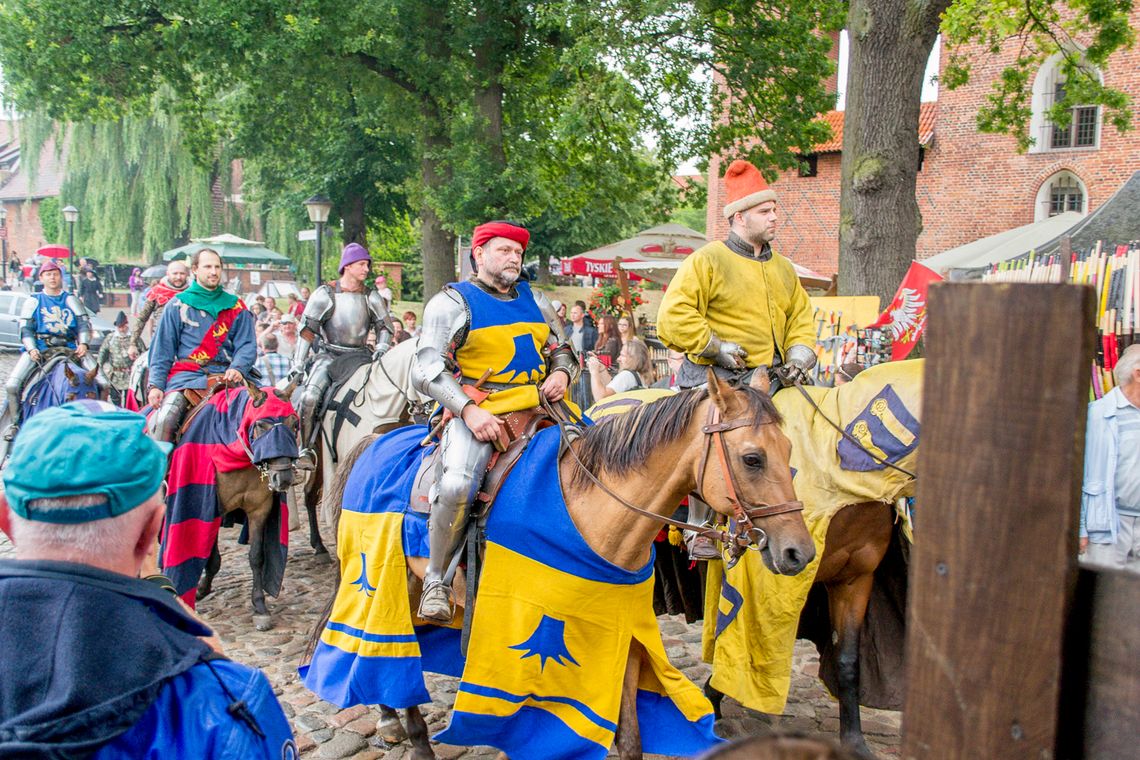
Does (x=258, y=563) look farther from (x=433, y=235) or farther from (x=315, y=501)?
(x=433, y=235)

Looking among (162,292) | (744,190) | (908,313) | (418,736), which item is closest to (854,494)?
(744,190)

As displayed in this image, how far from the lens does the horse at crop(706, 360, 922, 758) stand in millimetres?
4105

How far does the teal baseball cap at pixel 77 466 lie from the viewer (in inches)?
62.1

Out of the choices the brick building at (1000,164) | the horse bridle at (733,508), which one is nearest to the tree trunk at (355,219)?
the brick building at (1000,164)

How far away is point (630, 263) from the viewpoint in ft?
59.0

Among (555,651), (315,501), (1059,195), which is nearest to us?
(555,651)

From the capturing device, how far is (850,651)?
453cm

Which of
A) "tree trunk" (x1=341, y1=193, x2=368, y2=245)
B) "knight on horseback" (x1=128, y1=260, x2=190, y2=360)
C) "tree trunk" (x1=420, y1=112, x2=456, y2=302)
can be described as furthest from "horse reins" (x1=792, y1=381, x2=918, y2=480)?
"tree trunk" (x1=341, y1=193, x2=368, y2=245)

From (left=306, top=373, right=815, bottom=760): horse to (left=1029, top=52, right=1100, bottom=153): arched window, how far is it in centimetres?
2466

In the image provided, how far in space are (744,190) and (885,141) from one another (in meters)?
4.78

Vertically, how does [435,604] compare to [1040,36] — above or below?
below

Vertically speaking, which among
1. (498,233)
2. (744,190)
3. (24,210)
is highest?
(24,210)

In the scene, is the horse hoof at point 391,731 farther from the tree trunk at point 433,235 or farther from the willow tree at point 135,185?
the willow tree at point 135,185

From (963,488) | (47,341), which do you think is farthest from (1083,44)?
(963,488)
